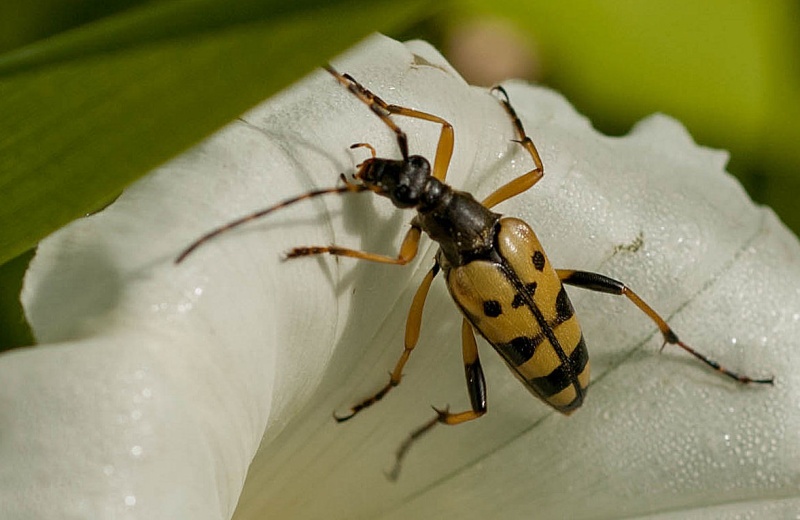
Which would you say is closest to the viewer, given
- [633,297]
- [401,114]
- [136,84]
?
[136,84]

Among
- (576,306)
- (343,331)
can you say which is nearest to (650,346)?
(576,306)

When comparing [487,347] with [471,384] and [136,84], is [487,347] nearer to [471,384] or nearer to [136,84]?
[471,384]

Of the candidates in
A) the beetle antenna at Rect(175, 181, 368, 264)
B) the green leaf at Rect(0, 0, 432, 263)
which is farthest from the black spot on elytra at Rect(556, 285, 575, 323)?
the green leaf at Rect(0, 0, 432, 263)

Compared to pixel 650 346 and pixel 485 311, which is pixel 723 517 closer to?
pixel 650 346

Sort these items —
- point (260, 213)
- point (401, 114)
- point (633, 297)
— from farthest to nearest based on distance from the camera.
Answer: point (633, 297) → point (401, 114) → point (260, 213)

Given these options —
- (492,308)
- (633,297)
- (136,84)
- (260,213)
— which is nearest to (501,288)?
(492,308)

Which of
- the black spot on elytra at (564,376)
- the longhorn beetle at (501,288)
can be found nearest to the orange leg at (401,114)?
the longhorn beetle at (501,288)

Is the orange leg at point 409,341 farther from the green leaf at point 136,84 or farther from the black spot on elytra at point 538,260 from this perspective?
the green leaf at point 136,84
